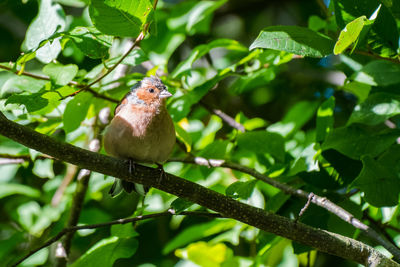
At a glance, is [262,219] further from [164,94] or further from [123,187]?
[123,187]

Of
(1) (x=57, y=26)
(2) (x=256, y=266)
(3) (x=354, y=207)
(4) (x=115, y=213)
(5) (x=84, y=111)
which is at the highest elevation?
(1) (x=57, y=26)

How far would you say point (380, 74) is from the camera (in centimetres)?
326

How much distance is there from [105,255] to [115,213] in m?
2.32

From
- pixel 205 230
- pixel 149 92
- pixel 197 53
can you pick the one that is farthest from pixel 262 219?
pixel 149 92

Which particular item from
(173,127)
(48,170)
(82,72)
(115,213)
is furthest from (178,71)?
(115,213)

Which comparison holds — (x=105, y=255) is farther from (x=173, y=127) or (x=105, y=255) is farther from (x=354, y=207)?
(x=354, y=207)

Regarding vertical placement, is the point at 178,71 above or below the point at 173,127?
above

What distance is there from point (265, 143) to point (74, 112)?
1374 millimetres

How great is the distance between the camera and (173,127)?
12.7 ft

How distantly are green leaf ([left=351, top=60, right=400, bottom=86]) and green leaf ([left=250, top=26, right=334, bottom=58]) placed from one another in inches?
22.8

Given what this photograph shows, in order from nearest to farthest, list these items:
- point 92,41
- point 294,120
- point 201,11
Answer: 1. point 92,41
2. point 201,11
3. point 294,120

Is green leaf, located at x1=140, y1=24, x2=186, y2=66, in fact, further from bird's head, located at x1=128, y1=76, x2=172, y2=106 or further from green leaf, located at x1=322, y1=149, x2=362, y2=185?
green leaf, located at x1=322, y1=149, x2=362, y2=185

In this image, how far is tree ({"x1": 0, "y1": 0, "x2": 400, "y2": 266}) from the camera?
2904mm

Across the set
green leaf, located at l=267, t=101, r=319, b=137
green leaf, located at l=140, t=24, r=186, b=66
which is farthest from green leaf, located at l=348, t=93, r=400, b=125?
green leaf, located at l=140, t=24, r=186, b=66
